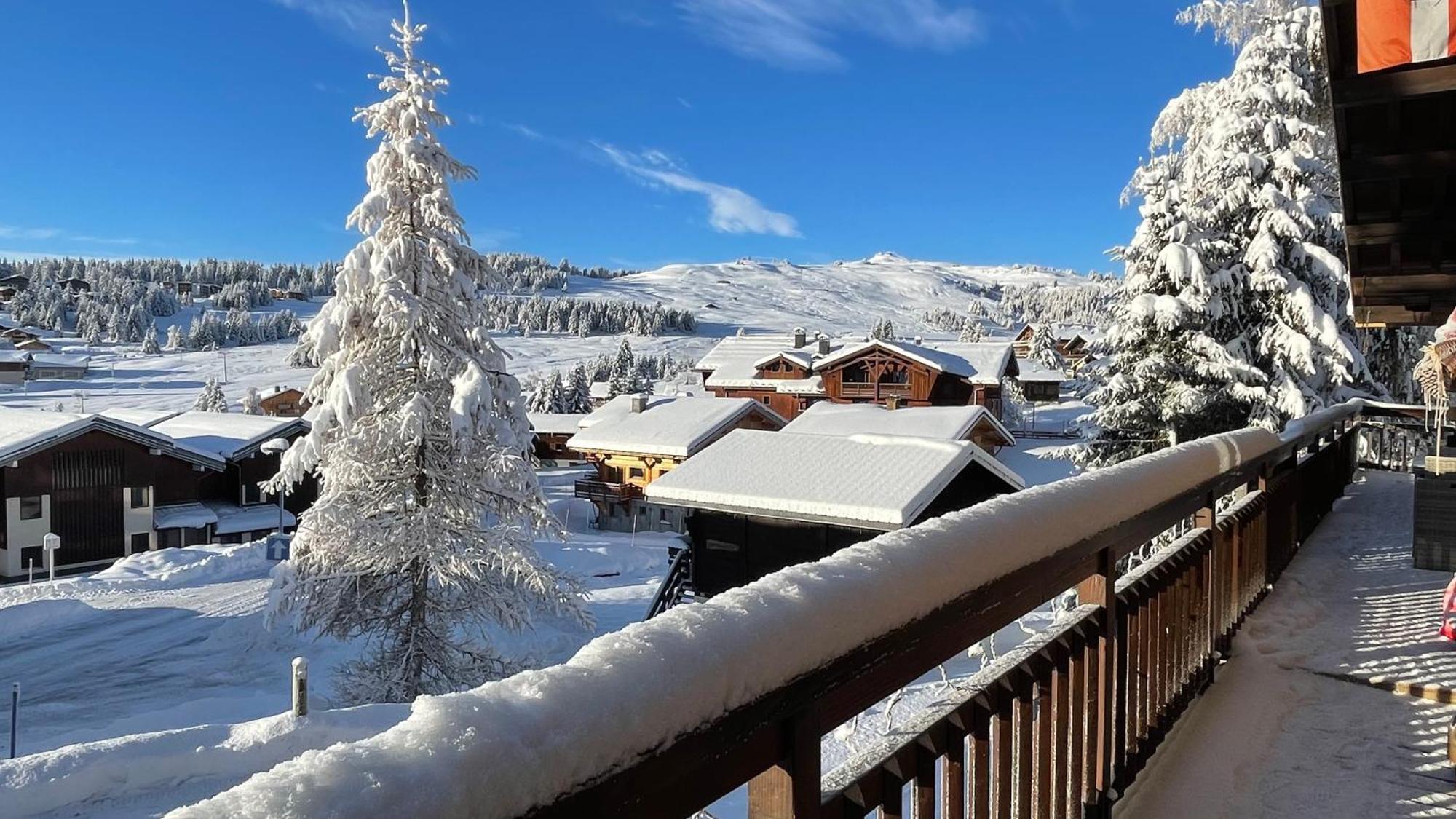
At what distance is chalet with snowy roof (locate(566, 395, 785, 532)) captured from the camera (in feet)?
108

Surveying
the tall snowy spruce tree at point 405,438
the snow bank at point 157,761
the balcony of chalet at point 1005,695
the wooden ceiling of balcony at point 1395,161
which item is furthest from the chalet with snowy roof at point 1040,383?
the balcony of chalet at point 1005,695

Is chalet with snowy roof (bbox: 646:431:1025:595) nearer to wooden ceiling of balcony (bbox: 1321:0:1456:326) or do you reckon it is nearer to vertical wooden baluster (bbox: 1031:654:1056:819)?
wooden ceiling of balcony (bbox: 1321:0:1456:326)

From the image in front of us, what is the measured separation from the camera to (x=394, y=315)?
46.9 feet

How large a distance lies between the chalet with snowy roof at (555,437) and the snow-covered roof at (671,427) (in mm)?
13323

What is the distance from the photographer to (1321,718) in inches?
145

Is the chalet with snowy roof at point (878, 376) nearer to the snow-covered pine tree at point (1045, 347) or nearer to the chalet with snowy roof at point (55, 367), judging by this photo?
the snow-covered pine tree at point (1045, 347)

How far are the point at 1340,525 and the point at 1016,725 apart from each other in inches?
303

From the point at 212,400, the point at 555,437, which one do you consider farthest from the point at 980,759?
the point at 212,400

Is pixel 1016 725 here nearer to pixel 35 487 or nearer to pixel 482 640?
pixel 482 640

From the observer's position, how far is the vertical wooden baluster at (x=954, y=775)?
176cm

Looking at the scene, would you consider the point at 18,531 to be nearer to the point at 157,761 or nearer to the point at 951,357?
the point at 157,761

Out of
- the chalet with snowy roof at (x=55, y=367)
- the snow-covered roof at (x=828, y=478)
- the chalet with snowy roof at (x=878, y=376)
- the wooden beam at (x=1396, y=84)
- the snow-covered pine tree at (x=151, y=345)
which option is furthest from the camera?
the snow-covered pine tree at (x=151, y=345)

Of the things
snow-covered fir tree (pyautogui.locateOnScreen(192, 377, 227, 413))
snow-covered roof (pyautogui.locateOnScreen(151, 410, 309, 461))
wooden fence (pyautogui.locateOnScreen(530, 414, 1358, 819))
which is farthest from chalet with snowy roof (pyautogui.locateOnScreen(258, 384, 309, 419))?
wooden fence (pyautogui.locateOnScreen(530, 414, 1358, 819))

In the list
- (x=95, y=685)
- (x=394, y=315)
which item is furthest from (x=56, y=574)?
(x=394, y=315)
